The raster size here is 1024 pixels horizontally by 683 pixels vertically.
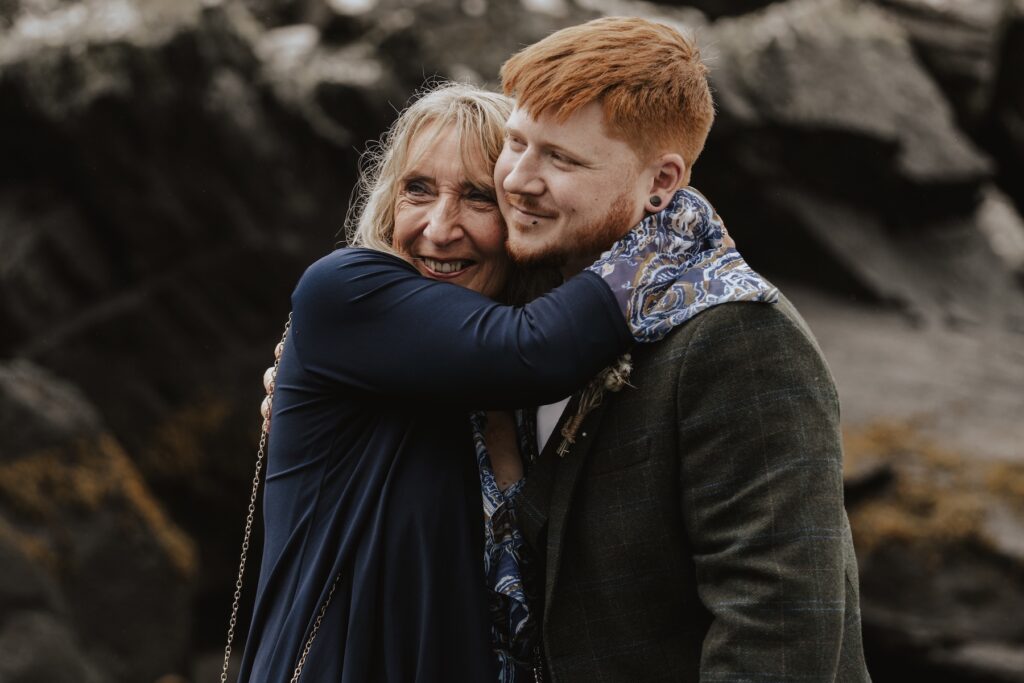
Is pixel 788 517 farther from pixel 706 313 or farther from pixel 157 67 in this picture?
pixel 157 67

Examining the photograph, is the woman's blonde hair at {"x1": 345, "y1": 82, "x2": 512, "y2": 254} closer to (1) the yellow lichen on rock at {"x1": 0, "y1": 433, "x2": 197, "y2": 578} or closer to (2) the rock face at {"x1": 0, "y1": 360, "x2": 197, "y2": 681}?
(2) the rock face at {"x1": 0, "y1": 360, "x2": 197, "y2": 681}

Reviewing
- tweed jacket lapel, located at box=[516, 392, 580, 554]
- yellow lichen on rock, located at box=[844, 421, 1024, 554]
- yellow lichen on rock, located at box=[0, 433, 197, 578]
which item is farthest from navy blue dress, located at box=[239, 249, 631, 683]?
yellow lichen on rock, located at box=[844, 421, 1024, 554]

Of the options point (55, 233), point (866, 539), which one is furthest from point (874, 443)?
point (55, 233)

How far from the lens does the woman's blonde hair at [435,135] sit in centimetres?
230

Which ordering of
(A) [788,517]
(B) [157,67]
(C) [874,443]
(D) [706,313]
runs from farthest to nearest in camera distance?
(C) [874,443]
(B) [157,67]
(D) [706,313]
(A) [788,517]

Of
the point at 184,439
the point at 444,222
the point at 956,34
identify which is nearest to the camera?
the point at 444,222

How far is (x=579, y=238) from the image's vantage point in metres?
2.04

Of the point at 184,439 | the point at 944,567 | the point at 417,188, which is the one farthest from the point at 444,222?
the point at 184,439

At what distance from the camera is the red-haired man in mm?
1754

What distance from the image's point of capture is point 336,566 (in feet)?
6.68

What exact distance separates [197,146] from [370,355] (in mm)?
4683

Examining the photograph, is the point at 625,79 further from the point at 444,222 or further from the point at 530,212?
the point at 444,222

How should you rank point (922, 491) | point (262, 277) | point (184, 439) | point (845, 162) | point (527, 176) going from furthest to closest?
1. point (845, 162)
2. point (184, 439)
3. point (262, 277)
4. point (922, 491)
5. point (527, 176)

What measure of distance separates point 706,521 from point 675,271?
436mm
